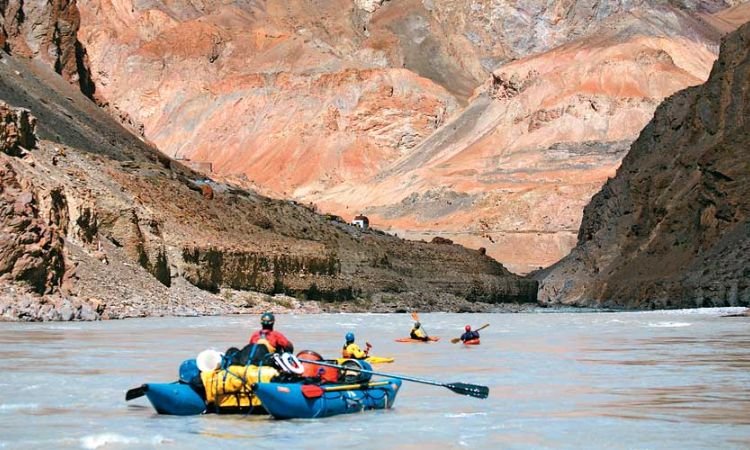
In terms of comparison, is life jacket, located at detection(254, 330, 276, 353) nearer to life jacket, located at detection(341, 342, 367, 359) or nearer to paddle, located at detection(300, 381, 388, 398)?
paddle, located at detection(300, 381, 388, 398)

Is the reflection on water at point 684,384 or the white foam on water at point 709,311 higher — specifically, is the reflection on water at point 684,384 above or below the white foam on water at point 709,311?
below

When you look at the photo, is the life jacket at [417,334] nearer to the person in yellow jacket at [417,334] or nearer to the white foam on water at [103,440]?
the person in yellow jacket at [417,334]

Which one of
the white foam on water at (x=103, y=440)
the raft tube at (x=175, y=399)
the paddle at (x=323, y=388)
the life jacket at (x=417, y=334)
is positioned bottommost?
the white foam on water at (x=103, y=440)

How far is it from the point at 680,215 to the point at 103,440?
8498 centimetres

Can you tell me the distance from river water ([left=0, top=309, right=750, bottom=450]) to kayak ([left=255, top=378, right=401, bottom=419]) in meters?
0.24

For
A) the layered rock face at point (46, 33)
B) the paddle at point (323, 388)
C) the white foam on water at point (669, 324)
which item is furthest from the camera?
the layered rock face at point (46, 33)

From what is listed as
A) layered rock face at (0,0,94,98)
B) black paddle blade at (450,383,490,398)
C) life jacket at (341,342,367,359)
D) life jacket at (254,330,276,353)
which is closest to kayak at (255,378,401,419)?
life jacket at (254,330,276,353)

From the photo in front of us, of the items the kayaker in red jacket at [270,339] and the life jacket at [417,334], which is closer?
the kayaker in red jacket at [270,339]

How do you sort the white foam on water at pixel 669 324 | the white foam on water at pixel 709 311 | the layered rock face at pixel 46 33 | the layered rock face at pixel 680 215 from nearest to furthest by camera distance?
the white foam on water at pixel 669 324 < the white foam on water at pixel 709 311 < the layered rock face at pixel 680 215 < the layered rock face at pixel 46 33

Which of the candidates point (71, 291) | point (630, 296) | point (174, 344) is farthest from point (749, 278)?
point (174, 344)

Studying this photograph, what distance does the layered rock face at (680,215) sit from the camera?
94062 millimetres

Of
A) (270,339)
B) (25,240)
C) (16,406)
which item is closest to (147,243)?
(25,240)

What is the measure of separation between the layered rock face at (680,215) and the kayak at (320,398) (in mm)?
60150

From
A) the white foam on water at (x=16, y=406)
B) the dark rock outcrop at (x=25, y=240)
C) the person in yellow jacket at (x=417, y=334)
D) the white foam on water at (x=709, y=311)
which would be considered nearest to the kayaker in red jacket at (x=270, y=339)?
the white foam on water at (x=16, y=406)
